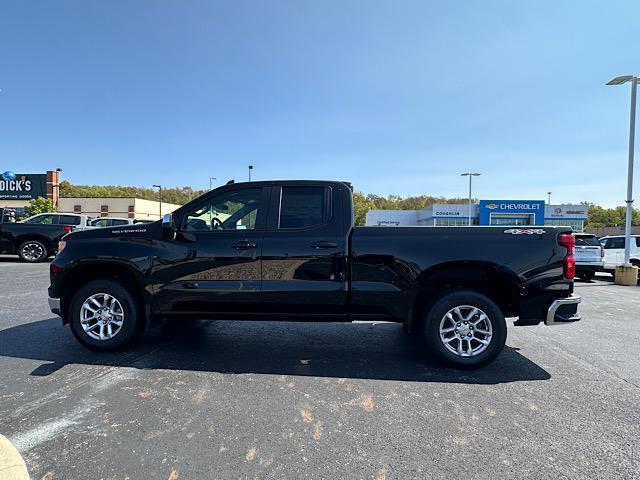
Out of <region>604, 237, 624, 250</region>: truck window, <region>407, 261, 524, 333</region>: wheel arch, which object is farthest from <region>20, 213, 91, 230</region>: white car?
<region>604, 237, 624, 250</region>: truck window

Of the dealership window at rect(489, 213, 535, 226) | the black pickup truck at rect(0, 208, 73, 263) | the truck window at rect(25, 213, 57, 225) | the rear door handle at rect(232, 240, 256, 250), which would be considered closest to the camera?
the rear door handle at rect(232, 240, 256, 250)

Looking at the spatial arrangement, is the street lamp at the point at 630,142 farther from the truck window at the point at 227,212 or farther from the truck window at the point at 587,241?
the truck window at the point at 227,212

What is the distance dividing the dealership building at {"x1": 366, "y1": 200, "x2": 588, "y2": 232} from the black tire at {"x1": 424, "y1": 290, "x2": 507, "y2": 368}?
145 feet

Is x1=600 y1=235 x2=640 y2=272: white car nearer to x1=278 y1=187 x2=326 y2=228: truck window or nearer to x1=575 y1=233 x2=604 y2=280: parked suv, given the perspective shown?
x1=575 y1=233 x2=604 y2=280: parked suv

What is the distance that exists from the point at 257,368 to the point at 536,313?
3.07m

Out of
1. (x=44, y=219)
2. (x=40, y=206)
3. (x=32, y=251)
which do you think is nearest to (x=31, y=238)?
(x=32, y=251)

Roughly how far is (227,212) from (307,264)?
46.4 inches

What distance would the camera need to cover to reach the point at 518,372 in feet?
13.6

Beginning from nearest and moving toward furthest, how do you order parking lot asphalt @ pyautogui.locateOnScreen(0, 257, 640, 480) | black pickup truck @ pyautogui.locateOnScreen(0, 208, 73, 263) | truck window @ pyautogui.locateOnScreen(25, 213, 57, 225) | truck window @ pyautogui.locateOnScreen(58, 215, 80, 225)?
parking lot asphalt @ pyautogui.locateOnScreen(0, 257, 640, 480)
black pickup truck @ pyautogui.locateOnScreen(0, 208, 73, 263)
truck window @ pyautogui.locateOnScreen(25, 213, 57, 225)
truck window @ pyautogui.locateOnScreen(58, 215, 80, 225)

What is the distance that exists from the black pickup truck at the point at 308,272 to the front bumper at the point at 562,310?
1cm

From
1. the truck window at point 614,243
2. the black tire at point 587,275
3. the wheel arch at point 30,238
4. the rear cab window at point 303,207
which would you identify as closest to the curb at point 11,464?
the rear cab window at point 303,207

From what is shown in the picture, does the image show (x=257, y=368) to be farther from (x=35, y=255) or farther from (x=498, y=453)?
(x=35, y=255)

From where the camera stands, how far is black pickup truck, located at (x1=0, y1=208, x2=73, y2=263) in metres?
14.9

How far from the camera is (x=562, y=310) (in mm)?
4184
